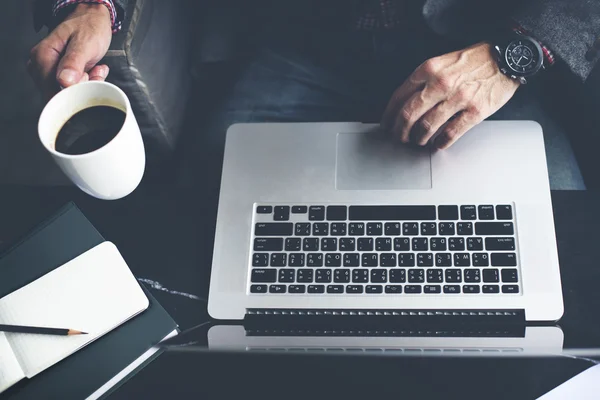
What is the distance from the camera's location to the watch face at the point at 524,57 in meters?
0.77

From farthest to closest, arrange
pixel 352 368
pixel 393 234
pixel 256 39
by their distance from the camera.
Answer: pixel 256 39
pixel 393 234
pixel 352 368

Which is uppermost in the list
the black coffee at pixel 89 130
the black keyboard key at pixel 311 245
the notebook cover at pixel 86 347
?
the black coffee at pixel 89 130

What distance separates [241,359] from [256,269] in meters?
0.14

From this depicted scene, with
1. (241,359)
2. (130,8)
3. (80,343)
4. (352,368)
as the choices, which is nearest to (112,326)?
(80,343)

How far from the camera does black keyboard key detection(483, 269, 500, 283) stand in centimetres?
71

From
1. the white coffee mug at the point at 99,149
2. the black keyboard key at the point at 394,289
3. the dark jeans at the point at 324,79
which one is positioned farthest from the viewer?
the dark jeans at the point at 324,79

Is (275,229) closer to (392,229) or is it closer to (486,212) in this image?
(392,229)

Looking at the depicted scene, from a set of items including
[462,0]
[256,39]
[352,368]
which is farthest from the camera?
[256,39]

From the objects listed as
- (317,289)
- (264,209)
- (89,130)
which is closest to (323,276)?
(317,289)

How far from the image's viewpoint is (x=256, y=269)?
0.74 m

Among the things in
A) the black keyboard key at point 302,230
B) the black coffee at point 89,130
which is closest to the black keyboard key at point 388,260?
the black keyboard key at point 302,230

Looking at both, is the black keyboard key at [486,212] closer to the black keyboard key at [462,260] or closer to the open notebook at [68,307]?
the black keyboard key at [462,260]

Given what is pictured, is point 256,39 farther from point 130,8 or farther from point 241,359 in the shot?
point 241,359

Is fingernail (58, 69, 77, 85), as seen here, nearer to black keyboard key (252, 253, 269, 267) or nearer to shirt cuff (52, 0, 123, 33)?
shirt cuff (52, 0, 123, 33)
